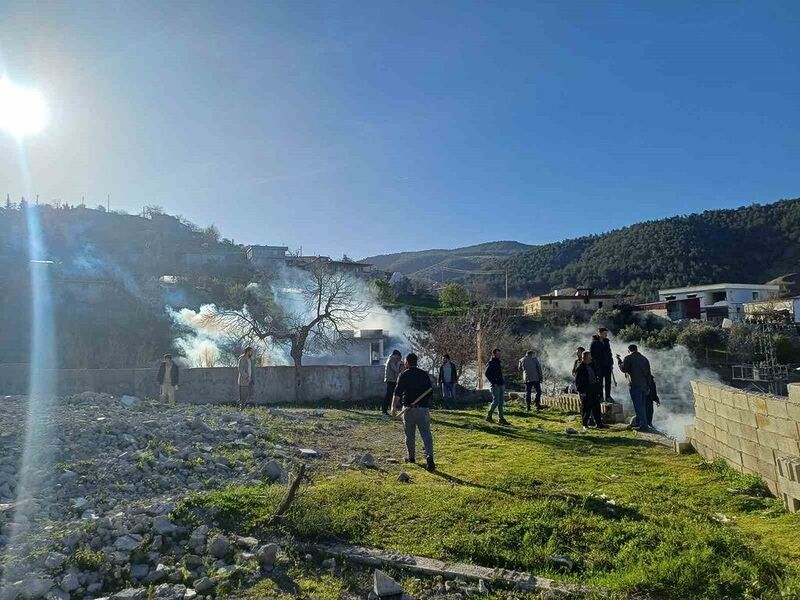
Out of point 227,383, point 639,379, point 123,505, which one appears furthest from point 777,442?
point 227,383

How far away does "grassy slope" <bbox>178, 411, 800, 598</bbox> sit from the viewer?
12.8ft

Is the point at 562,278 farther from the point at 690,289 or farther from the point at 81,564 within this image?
the point at 81,564

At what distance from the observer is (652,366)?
42.5 metres

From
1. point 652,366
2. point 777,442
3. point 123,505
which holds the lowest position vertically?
point 652,366

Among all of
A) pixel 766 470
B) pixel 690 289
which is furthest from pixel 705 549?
pixel 690 289

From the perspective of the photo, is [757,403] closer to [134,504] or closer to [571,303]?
[134,504]

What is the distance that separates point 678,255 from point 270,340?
7406 centimetres

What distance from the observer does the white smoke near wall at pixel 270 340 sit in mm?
25281

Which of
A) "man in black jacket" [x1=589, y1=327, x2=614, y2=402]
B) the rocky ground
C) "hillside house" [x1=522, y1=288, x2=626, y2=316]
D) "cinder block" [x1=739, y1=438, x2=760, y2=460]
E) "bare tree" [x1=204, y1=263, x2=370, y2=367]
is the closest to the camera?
the rocky ground

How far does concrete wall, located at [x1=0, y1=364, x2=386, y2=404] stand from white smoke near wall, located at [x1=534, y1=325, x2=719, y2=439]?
42.3 feet

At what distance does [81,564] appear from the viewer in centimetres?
430

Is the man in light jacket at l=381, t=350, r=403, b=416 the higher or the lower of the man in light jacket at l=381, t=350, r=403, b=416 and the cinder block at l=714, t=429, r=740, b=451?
the higher

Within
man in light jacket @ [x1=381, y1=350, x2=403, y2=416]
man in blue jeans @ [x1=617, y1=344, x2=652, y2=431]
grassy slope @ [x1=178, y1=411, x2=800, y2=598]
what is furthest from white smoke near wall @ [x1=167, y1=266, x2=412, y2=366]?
grassy slope @ [x1=178, y1=411, x2=800, y2=598]

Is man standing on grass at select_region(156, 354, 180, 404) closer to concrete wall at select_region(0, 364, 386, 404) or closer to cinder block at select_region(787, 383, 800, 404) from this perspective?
concrete wall at select_region(0, 364, 386, 404)
